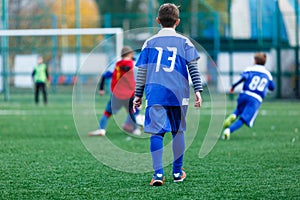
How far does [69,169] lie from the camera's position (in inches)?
298

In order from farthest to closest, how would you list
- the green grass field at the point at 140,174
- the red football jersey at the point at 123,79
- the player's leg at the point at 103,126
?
1. the red football jersey at the point at 123,79
2. the player's leg at the point at 103,126
3. the green grass field at the point at 140,174

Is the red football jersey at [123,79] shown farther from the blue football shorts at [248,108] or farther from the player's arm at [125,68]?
the blue football shorts at [248,108]

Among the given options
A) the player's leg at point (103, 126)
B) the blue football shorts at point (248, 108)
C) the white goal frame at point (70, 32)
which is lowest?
the player's leg at point (103, 126)

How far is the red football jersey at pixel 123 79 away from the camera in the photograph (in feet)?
39.5

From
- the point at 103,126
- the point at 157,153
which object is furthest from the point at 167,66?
the point at 103,126

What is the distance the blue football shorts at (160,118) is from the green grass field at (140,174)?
A: 1.67ft

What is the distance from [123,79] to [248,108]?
87.3 inches

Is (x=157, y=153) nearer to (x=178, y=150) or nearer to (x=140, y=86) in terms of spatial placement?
(x=178, y=150)

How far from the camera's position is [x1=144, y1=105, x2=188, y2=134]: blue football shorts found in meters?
6.41

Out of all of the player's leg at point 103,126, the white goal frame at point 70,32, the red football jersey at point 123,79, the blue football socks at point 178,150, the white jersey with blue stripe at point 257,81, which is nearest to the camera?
the blue football socks at point 178,150

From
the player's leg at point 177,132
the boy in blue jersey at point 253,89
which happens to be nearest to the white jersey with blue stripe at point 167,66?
the player's leg at point 177,132

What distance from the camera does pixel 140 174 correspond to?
23.8ft

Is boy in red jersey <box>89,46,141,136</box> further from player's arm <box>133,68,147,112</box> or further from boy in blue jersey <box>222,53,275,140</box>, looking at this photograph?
player's arm <box>133,68,147,112</box>

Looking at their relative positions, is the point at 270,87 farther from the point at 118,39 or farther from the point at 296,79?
the point at 296,79
